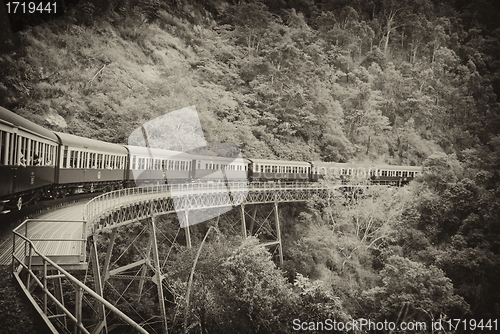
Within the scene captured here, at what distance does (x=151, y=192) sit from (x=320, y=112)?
96.7 ft

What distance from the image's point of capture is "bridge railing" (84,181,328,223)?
11.6m

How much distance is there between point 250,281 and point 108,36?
32.0 meters

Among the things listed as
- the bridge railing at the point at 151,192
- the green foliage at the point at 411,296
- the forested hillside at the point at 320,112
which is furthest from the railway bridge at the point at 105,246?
the green foliage at the point at 411,296

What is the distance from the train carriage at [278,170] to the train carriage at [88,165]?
1075cm

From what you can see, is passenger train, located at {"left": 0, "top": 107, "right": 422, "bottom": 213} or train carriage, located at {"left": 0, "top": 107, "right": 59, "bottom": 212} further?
passenger train, located at {"left": 0, "top": 107, "right": 422, "bottom": 213}

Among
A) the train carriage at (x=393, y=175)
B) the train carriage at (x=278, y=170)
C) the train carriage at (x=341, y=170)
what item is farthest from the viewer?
the train carriage at (x=393, y=175)

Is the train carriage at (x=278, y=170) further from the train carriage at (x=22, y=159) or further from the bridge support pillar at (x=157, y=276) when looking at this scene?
the train carriage at (x=22, y=159)

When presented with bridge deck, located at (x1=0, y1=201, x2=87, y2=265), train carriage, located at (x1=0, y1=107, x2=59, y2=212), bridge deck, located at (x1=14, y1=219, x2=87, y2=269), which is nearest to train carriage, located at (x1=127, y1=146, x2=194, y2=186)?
bridge deck, located at (x1=0, y1=201, x2=87, y2=265)

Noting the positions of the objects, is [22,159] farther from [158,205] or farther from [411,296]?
[411,296]

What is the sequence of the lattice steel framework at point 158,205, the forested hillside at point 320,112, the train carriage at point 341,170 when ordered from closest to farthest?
1. the lattice steel framework at point 158,205
2. the forested hillside at point 320,112
3. the train carriage at point 341,170

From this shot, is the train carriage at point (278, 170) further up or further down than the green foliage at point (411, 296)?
further up

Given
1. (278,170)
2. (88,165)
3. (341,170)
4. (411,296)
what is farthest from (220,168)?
(411,296)

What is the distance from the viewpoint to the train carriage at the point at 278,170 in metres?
28.3

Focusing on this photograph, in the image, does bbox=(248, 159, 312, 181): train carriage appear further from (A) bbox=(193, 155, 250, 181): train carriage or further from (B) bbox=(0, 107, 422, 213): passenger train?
(A) bbox=(193, 155, 250, 181): train carriage
